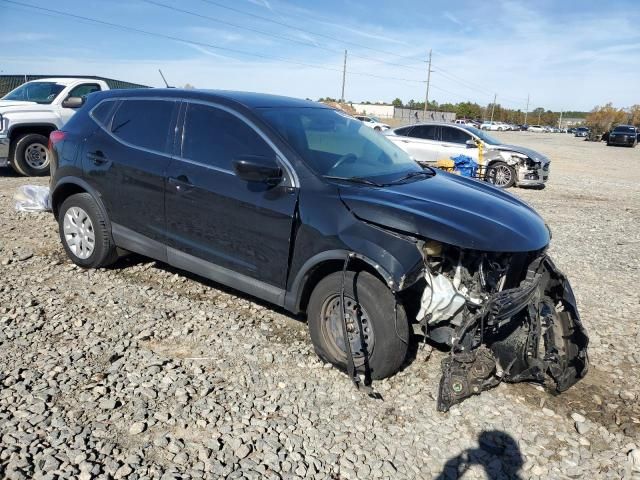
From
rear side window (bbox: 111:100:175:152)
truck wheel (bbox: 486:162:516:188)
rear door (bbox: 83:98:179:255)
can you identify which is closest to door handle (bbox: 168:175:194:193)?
rear door (bbox: 83:98:179:255)

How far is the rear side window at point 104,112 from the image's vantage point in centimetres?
486

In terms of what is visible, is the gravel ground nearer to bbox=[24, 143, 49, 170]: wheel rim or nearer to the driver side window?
bbox=[24, 143, 49, 170]: wheel rim

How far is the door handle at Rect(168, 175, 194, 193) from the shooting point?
4.07m

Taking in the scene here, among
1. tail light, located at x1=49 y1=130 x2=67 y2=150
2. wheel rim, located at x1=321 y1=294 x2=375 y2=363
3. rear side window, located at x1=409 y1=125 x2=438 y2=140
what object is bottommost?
wheel rim, located at x1=321 y1=294 x2=375 y2=363

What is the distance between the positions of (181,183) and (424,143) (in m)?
10.6

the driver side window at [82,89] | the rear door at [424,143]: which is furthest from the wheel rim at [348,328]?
the rear door at [424,143]

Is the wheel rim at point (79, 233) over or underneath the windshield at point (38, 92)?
underneath

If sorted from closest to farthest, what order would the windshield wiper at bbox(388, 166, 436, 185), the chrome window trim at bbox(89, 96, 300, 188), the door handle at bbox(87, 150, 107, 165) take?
1. the chrome window trim at bbox(89, 96, 300, 188)
2. the windshield wiper at bbox(388, 166, 436, 185)
3. the door handle at bbox(87, 150, 107, 165)

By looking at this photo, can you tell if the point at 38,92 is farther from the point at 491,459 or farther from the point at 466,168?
the point at 491,459

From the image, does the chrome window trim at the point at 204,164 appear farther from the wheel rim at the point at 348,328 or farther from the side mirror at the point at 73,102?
the side mirror at the point at 73,102

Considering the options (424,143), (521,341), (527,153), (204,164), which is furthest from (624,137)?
(204,164)

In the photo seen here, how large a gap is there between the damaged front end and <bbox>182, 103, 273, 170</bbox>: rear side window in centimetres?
156

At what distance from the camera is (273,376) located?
345 centimetres

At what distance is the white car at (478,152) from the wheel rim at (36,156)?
8361mm
